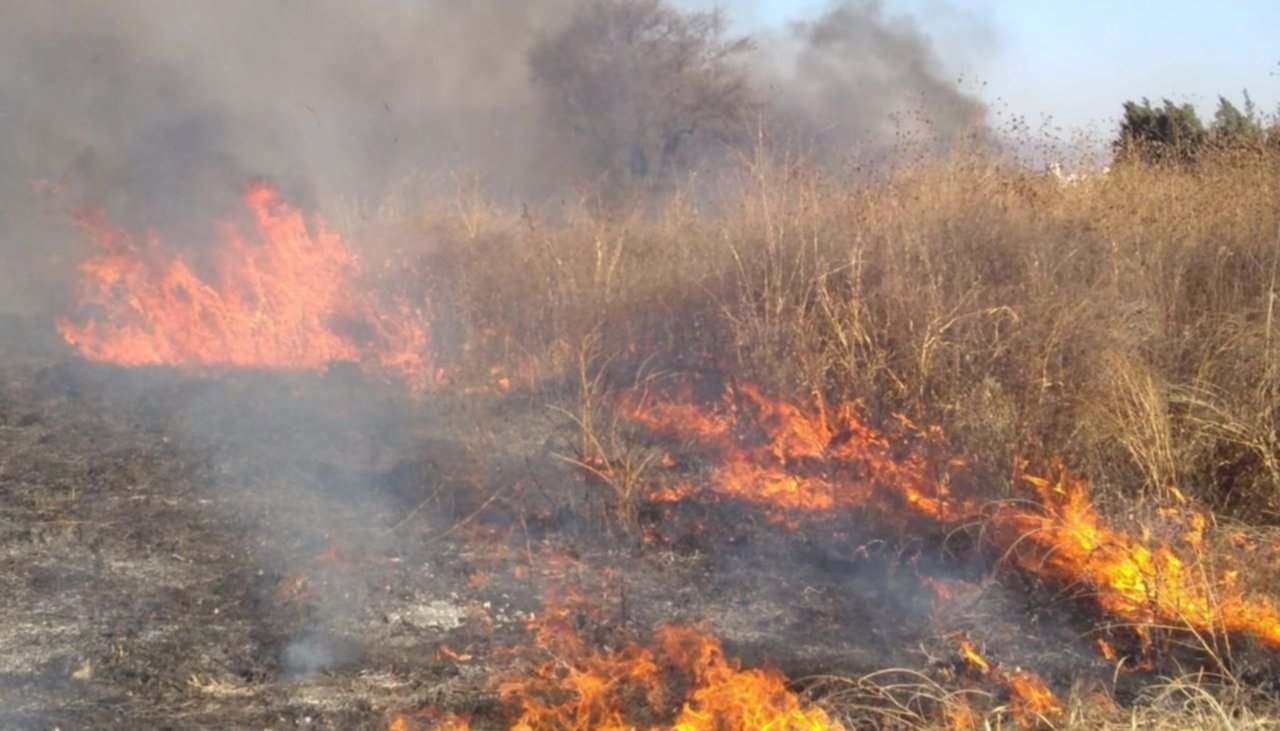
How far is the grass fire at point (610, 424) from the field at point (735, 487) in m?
0.03

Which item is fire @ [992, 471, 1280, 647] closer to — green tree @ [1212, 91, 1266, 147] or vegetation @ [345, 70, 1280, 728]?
vegetation @ [345, 70, 1280, 728]

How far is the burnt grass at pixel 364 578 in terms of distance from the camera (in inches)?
133

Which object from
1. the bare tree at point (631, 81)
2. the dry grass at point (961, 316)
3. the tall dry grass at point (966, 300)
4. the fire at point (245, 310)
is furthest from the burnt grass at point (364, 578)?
the bare tree at point (631, 81)

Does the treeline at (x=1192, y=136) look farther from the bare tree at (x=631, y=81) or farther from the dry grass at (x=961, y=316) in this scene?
the bare tree at (x=631, y=81)

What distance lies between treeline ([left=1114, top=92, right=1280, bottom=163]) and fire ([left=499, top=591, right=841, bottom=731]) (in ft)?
18.5

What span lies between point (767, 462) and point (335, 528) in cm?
215

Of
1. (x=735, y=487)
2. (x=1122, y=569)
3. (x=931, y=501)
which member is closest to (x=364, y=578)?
(x=735, y=487)

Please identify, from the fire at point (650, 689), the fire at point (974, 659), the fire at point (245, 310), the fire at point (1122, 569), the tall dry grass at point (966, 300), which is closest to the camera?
the fire at point (650, 689)

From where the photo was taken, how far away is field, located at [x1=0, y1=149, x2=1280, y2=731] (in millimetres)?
3398

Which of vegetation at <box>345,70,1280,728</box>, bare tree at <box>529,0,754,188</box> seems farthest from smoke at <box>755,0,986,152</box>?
vegetation at <box>345,70,1280,728</box>

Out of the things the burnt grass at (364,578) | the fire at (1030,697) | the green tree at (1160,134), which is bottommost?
the fire at (1030,697)

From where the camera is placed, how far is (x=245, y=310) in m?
7.54

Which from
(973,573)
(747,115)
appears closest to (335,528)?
(973,573)

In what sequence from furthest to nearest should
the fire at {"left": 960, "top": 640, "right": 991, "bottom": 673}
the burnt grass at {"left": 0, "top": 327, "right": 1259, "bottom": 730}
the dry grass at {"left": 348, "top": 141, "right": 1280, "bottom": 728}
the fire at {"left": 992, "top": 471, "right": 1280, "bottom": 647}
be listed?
the dry grass at {"left": 348, "top": 141, "right": 1280, "bottom": 728} < the fire at {"left": 992, "top": 471, "right": 1280, "bottom": 647} < the fire at {"left": 960, "top": 640, "right": 991, "bottom": 673} < the burnt grass at {"left": 0, "top": 327, "right": 1259, "bottom": 730}
